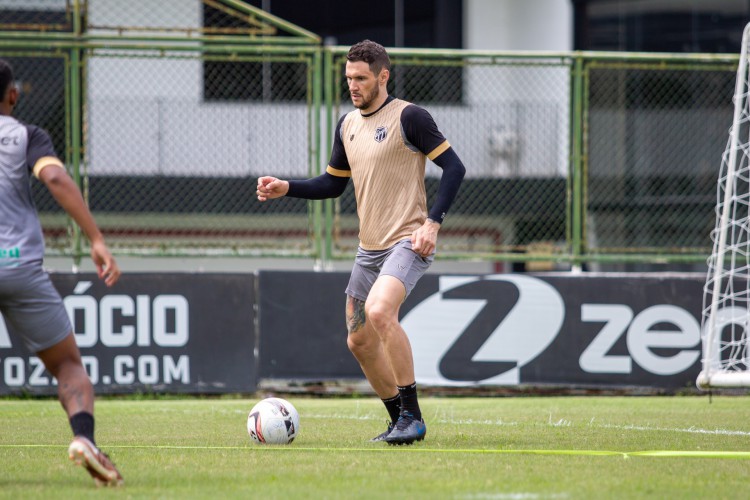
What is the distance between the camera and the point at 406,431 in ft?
22.2

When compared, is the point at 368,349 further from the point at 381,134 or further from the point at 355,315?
the point at 381,134

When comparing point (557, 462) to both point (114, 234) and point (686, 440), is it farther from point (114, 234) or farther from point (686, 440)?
point (114, 234)

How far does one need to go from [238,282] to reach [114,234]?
8.36ft

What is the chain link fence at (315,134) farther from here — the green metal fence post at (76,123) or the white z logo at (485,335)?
the white z logo at (485,335)

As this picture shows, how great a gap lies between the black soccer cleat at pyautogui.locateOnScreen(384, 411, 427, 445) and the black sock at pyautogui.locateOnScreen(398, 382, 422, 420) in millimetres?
27

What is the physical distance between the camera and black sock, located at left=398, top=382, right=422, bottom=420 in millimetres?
6812

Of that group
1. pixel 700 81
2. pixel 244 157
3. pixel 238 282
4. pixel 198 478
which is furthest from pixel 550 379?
pixel 198 478

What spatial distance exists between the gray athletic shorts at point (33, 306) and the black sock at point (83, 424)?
34cm

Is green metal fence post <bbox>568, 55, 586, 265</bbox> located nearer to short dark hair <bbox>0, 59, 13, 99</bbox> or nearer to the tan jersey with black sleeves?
the tan jersey with black sleeves

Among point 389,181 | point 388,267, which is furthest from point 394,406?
point 389,181

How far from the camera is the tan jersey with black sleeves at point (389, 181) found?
694 centimetres

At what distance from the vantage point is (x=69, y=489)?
16.2ft

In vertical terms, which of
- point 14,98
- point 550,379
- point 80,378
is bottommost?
point 550,379

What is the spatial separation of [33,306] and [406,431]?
255 centimetres
